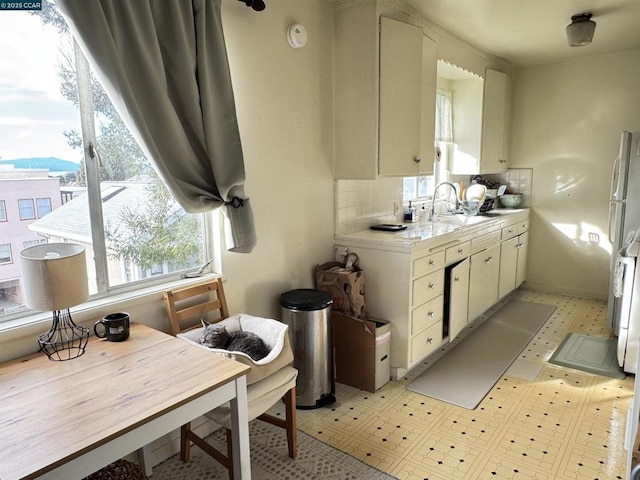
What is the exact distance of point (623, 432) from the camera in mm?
2350

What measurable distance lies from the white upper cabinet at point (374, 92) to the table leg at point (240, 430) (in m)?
1.73

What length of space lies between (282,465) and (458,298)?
71.6 inches

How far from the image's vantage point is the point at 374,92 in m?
2.79

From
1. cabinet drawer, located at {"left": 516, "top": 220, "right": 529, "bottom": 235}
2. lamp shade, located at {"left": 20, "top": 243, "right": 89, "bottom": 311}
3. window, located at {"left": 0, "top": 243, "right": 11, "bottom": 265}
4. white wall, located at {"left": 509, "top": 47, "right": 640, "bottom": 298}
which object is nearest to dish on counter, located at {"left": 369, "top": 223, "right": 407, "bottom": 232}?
cabinet drawer, located at {"left": 516, "top": 220, "right": 529, "bottom": 235}

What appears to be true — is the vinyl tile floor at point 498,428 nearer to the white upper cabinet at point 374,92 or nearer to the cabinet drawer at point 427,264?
the cabinet drawer at point 427,264

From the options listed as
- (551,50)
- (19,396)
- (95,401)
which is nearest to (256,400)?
(95,401)

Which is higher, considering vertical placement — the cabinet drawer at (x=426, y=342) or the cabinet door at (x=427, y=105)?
the cabinet door at (x=427, y=105)

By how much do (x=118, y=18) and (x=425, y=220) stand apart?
284 centimetres

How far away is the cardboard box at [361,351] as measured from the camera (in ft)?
8.95

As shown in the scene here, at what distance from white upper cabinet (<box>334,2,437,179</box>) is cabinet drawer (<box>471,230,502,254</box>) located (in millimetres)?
889

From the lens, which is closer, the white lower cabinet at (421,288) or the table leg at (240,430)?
the table leg at (240,430)

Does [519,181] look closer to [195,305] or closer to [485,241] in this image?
[485,241]

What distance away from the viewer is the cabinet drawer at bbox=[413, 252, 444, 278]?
9.18 feet

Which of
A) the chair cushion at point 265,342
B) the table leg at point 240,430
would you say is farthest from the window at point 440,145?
the table leg at point 240,430
